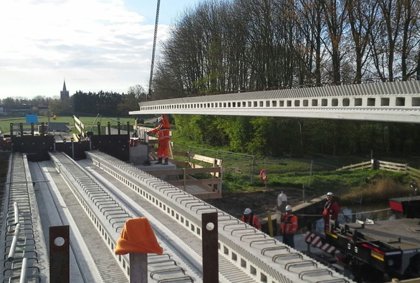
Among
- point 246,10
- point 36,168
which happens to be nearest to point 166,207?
point 36,168

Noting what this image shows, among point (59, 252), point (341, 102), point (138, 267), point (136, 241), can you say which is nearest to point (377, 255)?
A: point (341, 102)

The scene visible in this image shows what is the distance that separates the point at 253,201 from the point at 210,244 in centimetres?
1638

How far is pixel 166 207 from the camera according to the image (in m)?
11.1

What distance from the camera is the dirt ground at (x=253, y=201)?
19.7 meters

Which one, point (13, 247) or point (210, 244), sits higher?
point (210, 244)

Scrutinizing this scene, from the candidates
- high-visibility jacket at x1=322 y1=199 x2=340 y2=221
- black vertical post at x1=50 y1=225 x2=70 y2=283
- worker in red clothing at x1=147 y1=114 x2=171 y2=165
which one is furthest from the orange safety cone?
worker in red clothing at x1=147 y1=114 x2=171 y2=165

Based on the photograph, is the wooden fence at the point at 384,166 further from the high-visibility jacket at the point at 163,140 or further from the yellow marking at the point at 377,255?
the yellow marking at the point at 377,255

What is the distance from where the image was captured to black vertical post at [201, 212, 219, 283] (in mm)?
5028

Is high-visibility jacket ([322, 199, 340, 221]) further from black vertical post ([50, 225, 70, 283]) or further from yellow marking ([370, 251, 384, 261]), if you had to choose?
black vertical post ([50, 225, 70, 283])

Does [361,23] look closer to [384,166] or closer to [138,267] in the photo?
[384,166]

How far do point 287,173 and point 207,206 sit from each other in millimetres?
20216

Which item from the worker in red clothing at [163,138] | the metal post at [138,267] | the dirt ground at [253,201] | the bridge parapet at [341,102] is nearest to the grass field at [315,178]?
the dirt ground at [253,201]

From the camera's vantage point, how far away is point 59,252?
4293mm

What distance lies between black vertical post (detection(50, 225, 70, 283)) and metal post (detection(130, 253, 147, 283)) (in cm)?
59
